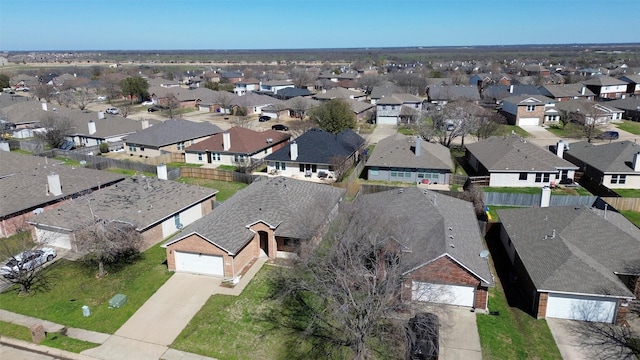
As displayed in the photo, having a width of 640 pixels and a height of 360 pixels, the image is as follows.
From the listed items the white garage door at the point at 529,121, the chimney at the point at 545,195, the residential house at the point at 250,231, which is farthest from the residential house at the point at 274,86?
the chimney at the point at 545,195

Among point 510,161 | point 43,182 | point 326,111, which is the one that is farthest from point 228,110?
point 510,161

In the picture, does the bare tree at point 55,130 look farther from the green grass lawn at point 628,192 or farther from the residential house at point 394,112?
the green grass lawn at point 628,192

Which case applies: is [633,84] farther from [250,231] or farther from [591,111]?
[250,231]

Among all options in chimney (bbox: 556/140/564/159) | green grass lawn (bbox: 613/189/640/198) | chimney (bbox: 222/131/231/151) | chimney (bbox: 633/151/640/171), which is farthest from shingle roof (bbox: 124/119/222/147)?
chimney (bbox: 633/151/640/171)

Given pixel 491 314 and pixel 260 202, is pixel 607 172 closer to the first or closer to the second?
pixel 491 314

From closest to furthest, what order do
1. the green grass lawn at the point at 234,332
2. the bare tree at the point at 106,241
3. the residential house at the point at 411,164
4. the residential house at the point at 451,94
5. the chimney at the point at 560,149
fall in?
the green grass lawn at the point at 234,332, the bare tree at the point at 106,241, the residential house at the point at 411,164, the chimney at the point at 560,149, the residential house at the point at 451,94

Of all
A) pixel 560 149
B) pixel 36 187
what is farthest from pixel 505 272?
pixel 36 187
